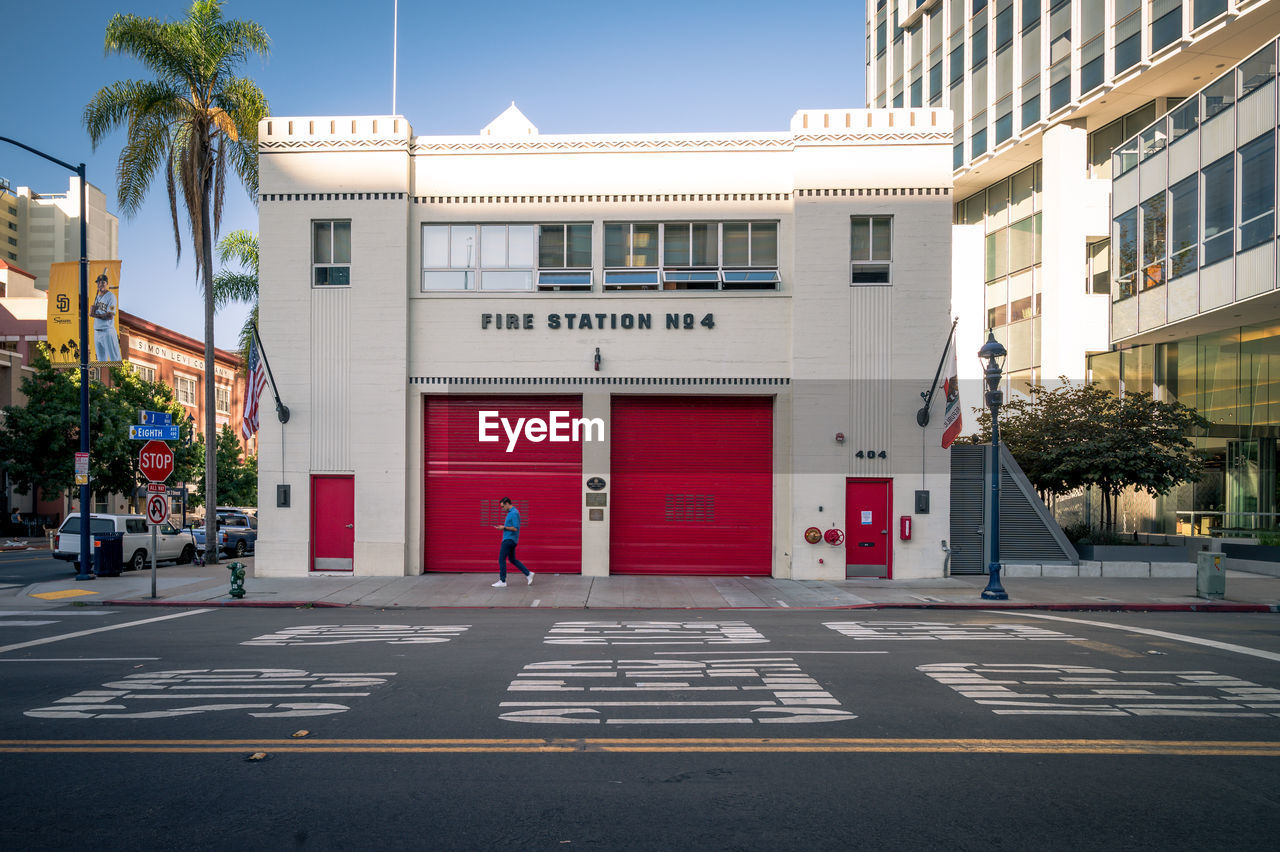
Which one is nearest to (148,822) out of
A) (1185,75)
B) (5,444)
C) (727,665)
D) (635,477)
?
(727,665)

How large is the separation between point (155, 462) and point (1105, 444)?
22034mm

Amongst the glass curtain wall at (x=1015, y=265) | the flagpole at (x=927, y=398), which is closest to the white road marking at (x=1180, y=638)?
the flagpole at (x=927, y=398)

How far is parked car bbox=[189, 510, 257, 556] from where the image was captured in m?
28.6

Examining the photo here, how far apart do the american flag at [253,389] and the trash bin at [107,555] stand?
5.32m

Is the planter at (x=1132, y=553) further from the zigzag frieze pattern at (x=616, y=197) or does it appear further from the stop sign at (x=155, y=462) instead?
the stop sign at (x=155, y=462)

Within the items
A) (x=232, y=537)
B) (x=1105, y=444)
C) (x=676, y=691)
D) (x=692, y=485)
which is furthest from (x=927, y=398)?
(x=232, y=537)

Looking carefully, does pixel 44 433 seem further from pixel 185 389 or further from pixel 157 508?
pixel 157 508

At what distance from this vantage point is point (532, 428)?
2042 centimetres

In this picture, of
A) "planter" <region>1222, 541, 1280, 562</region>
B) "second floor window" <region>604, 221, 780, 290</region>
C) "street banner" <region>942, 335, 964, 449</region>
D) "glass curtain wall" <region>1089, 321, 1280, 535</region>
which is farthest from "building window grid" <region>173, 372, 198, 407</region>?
"planter" <region>1222, 541, 1280, 562</region>

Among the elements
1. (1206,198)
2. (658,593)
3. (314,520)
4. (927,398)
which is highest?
(1206,198)

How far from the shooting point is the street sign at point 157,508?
16625mm

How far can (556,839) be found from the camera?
4.96 meters

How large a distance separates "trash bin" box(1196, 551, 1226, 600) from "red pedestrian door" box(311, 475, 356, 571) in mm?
18705

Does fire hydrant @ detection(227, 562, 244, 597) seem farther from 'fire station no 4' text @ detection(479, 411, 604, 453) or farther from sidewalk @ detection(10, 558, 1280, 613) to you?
'fire station no 4' text @ detection(479, 411, 604, 453)
